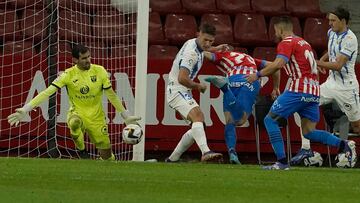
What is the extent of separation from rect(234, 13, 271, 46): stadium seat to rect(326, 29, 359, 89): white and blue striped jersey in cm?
317

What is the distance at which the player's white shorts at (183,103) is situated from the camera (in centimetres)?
1496

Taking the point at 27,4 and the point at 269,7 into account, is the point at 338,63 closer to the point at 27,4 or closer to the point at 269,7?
the point at 269,7

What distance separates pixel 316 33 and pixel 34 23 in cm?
498

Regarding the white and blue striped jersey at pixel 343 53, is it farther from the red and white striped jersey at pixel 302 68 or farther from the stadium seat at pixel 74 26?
the stadium seat at pixel 74 26

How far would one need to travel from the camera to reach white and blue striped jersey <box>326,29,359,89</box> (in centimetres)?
1501

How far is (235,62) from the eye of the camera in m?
15.9

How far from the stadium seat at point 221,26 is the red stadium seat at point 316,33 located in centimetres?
138

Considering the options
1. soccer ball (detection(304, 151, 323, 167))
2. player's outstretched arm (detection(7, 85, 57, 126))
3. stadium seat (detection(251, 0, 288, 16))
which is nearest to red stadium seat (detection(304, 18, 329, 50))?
stadium seat (detection(251, 0, 288, 16))

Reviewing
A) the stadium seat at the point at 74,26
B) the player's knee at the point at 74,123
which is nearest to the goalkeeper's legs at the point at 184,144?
the player's knee at the point at 74,123

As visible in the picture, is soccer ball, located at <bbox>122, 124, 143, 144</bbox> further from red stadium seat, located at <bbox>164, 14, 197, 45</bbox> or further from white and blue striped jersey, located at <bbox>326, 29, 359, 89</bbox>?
red stadium seat, located at <bbox>164, 14, 197, 45</bbox>

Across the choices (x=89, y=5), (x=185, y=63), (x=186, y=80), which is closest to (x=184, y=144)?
(x=186, y=80)

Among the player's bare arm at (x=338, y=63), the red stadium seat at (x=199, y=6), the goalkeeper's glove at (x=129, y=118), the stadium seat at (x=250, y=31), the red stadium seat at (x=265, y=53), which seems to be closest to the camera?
the player's bare arm at (x=338, y=63)

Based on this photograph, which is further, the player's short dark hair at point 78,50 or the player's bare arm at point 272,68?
the player's short dark hair at point 78,50

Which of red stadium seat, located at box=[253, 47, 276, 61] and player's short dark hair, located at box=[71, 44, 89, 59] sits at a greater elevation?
player's short dark hair, located at box=[71, 44, 89, 59]
